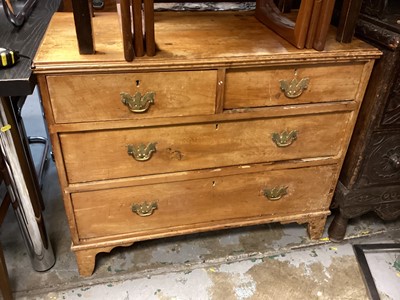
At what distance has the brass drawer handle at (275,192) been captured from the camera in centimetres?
150

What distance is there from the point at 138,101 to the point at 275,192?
27.0 inches

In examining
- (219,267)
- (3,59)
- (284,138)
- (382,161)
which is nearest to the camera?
(3,59)

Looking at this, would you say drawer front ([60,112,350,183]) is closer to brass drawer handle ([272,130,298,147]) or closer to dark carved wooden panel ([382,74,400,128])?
brass drawer handle ([272,130,298,147])

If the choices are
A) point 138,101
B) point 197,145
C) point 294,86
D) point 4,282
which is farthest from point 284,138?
point 4,282

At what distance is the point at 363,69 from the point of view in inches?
50.3

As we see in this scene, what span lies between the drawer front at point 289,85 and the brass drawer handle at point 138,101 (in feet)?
0.81

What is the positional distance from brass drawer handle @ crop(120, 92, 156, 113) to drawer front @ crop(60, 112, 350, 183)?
0.09 metres

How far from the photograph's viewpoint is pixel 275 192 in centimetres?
150

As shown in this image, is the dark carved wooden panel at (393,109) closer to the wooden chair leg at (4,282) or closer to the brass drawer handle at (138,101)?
the brass drawer handle at (138,101)

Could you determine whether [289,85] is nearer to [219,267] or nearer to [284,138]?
[284,138]

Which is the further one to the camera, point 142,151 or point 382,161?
point 382,161

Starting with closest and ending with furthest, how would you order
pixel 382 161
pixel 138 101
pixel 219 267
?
1. pixel 138 101
2. pixel 382 161
3. pixel 219 267

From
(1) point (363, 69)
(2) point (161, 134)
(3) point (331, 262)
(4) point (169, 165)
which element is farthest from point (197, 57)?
(3) point (331, 262)

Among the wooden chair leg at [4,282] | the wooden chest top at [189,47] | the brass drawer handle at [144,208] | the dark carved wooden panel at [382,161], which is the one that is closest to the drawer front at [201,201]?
the brass drawer handle at [144,208]
